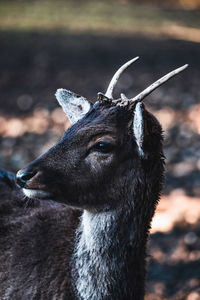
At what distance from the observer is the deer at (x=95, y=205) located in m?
2.70

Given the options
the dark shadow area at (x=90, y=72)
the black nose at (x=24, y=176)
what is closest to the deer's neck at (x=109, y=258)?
the black nose at (x=24, y=176)

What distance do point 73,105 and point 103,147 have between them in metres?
0.55

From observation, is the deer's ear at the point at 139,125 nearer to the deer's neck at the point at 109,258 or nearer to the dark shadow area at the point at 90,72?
the deer's neck at the point at 109,258

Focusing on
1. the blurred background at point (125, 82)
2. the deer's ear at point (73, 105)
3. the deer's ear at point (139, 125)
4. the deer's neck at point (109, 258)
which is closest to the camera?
the deer's ear at point (139, 125)

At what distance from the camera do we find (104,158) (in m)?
2.73

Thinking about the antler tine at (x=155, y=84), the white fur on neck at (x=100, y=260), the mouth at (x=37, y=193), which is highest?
the antler tine at (x=155, y=84)

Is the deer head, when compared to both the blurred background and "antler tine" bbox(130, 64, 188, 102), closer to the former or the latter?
"antler tine" bbox(130, 64, 188, 102)

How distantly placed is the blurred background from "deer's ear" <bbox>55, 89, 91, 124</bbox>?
1870mm

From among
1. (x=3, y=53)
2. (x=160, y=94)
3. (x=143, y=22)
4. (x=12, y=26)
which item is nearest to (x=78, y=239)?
(x=160, y=94)

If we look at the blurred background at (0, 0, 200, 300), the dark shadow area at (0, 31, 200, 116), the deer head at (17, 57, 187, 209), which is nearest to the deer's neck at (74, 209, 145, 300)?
the deer head at (17, 57, 187, 209)

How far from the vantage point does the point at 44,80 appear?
871cm

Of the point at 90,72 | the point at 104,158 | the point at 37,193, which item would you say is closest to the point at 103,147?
the point at 104,158

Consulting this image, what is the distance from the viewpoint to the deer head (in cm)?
269

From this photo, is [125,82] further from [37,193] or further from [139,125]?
[37,193]
